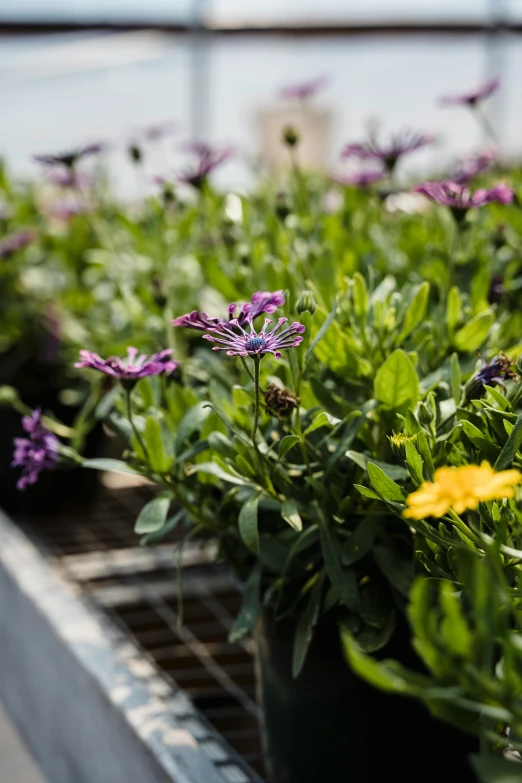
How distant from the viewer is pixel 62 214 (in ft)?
5.95

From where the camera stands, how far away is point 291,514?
2.56 ft

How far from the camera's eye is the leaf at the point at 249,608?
853 mm

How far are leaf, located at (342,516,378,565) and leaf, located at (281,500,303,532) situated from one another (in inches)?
2.1

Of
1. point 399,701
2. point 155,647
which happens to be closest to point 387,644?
point 399,701

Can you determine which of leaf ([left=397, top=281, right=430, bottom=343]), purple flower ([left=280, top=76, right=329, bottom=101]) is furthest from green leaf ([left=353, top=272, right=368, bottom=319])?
purple flower ([left=280, top=76, right=329, bottom=101])

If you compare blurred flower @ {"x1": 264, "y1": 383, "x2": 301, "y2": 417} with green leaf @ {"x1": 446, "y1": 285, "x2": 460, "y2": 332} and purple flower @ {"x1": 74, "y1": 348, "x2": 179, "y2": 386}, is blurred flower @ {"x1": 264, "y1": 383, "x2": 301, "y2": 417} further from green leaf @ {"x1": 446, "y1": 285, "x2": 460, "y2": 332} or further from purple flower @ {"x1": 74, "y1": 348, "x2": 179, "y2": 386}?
green leaf @ {"x1": 446, "y1": 285, "x2": 460, "y2": 332}

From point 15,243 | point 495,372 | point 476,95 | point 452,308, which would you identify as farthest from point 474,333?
point 15,243

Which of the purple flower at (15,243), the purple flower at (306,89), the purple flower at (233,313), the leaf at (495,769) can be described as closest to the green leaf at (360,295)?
the purple flower at (233,313)

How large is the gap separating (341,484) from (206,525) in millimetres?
134

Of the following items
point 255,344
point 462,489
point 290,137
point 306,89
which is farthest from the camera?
point 306,89

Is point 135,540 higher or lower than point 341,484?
lower

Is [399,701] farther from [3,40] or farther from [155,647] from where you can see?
[3,40]

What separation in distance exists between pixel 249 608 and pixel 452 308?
1.04 ft

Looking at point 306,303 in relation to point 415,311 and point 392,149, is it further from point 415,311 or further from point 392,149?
point 392,149
